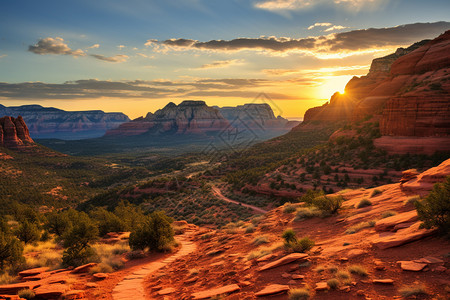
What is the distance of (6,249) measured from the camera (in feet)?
40.3

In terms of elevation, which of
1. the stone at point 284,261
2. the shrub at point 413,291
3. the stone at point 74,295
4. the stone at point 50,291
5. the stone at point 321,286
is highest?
the shrub at point 413,291

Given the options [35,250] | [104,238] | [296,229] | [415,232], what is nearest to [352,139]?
[296,229]

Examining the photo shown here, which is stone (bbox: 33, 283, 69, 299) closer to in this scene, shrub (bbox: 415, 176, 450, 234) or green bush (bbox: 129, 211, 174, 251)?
green bush (bbox: 129, 211, 174, 251)

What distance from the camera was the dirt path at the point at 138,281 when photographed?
9.78 m

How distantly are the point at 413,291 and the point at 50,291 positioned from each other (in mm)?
11710

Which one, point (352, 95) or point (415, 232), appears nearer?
point (415, 232)

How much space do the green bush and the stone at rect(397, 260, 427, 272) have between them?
1387 cm

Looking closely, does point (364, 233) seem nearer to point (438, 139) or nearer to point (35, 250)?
point (35, 250)

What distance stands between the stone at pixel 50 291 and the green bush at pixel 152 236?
672cm

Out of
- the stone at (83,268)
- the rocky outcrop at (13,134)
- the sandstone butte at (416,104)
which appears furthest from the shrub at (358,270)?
the rocky outcrop at (13,134)

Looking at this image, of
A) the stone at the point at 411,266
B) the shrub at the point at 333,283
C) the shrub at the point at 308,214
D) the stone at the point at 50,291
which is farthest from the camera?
the shrub at the point at 308,214

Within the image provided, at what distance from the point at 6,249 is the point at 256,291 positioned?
1338cm

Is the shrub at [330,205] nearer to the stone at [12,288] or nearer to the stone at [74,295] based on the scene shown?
the stone at [74,295]

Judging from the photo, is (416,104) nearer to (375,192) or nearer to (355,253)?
(375,192)
